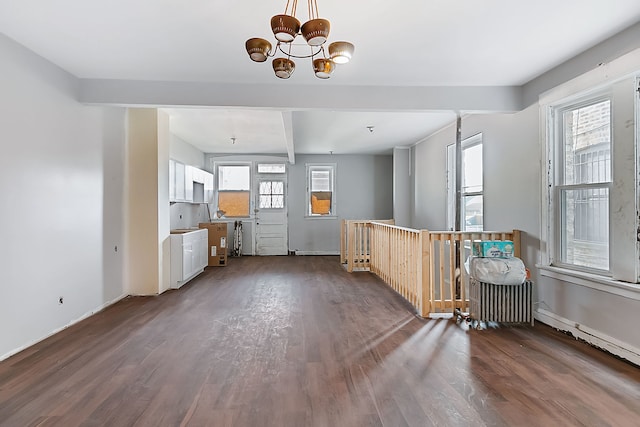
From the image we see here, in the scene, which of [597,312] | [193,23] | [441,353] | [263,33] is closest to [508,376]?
[441,353]

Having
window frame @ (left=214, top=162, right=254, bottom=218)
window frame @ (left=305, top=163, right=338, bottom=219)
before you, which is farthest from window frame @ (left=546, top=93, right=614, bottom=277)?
window frame @ (left=214, top=162, right=254, bottom=218)

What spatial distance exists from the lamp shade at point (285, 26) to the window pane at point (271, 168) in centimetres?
706

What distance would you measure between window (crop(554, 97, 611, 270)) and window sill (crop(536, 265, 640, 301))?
14cm

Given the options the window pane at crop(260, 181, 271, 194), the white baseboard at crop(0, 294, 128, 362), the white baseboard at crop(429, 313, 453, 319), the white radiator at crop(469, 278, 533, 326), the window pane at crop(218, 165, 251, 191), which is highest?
the window pane at crop(218, 165, 251, 191)

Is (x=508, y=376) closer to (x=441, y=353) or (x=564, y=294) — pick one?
(x=441, y=353)

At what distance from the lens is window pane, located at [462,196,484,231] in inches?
199

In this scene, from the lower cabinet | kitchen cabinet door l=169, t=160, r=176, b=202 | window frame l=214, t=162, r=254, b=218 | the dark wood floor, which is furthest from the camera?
window frame l=214, t=162, r=254, b=218

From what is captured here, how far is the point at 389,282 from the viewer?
17.7 feet

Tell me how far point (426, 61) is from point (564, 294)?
259 centimetres

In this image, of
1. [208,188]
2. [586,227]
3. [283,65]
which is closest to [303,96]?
[283,65]

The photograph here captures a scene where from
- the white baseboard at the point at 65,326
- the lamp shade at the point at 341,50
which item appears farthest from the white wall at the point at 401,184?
the lamp shade at the point at 341,50

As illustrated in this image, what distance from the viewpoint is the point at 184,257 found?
17.6 feet

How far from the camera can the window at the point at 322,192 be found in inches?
357

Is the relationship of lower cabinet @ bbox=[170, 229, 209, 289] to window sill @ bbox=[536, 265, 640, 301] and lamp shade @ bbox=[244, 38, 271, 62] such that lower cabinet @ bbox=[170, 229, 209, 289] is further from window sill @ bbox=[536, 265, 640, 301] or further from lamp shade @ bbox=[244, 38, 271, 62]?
window sill @ bbox=[536, 265, 640, 301]
